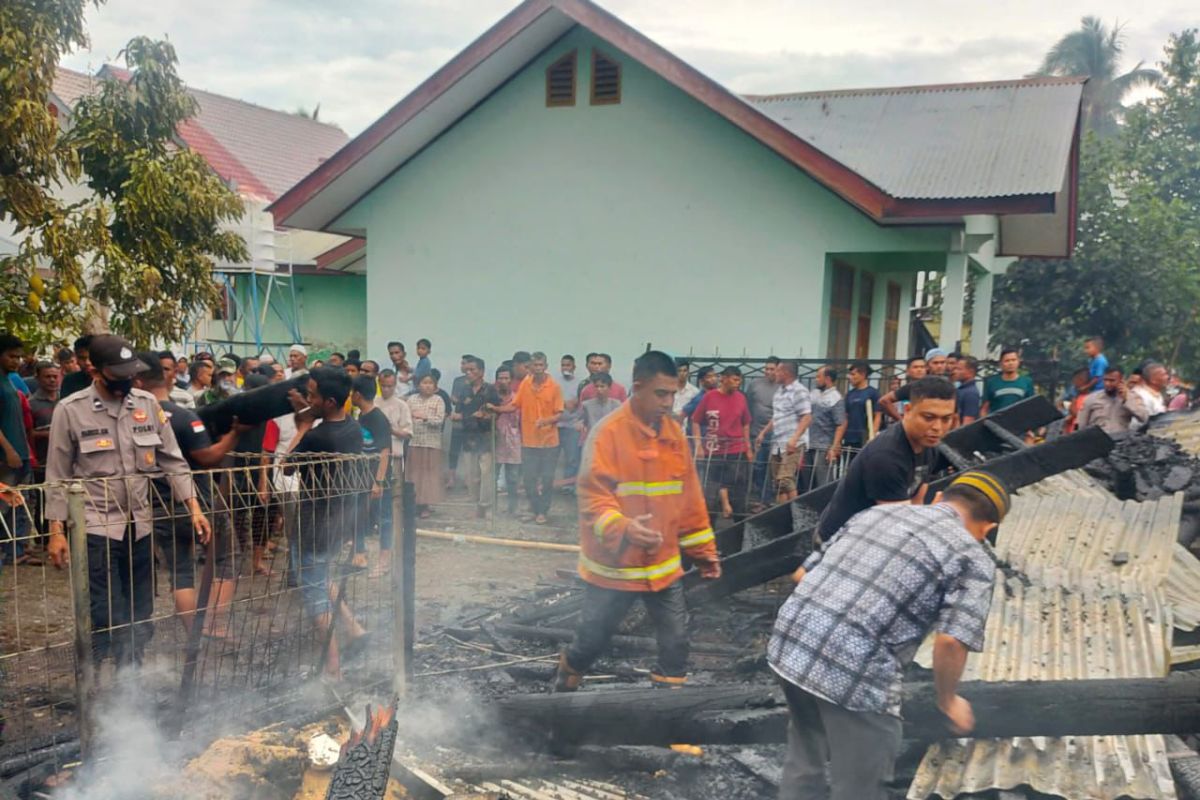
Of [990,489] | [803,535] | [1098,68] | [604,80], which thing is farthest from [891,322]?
[1098,68]

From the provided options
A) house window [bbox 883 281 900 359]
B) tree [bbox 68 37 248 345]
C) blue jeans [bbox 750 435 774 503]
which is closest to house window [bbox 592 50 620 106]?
tree [bbox 68 37 248 345]

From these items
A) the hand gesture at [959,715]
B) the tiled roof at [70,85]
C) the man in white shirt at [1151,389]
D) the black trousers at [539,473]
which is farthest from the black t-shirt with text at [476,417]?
the tiled roof at [70,85]

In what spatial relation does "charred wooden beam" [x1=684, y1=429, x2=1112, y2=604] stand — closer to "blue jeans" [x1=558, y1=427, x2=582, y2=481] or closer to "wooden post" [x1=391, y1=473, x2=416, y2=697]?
"wooden post" [x1=391, y1=473, x2=416, y2=697]

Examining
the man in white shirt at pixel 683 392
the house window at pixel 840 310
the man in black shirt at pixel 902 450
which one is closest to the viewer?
the man in black shirt at pixel 902 450

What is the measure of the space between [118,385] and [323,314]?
14.7 metres

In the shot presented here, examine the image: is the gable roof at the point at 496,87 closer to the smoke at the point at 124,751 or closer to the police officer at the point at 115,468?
the police officer at the point at 115,468

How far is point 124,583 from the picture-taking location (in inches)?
168

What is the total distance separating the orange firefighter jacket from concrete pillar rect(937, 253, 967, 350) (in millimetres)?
7192

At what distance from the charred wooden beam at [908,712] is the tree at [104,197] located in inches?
212

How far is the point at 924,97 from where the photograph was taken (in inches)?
523

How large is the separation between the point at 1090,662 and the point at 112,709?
425 centimetres

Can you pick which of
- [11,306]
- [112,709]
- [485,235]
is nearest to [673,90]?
[485,235]

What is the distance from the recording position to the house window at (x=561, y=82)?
11742mm

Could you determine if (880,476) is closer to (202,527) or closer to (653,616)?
(653,616)
